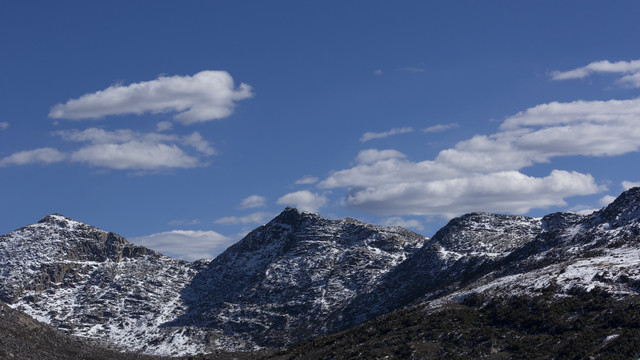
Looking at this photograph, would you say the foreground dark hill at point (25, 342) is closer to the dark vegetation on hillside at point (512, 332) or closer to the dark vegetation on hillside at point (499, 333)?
the dark vegetation on hillside at point (499, 333)

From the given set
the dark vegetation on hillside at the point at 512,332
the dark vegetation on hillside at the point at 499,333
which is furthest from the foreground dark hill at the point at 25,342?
the dark vegetation on hillside at the point at 512,332

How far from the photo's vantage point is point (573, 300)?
126438mm

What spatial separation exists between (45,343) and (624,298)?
142m

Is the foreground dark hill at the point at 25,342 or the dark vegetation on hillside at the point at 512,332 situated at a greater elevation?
the foreground dark hill at the point at 25,342

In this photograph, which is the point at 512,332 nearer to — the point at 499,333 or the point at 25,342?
the point at 499,333

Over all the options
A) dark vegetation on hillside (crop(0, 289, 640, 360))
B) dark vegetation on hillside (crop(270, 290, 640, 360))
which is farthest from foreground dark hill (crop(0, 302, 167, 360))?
dark vegetation on hillside (crop(270, 290, 640, 360))

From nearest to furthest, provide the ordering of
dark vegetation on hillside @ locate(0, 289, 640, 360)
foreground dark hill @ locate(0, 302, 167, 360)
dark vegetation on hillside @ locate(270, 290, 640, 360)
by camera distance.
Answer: dark vegetation on hillside @ locate(270, 290, 640, 360), dark vegetation on hillside @ locate(0, 289, 640, 360), foreground dark hill @ locate(0, 302, 167, 360)

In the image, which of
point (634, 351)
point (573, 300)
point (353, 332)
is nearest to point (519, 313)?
point (573, 300)

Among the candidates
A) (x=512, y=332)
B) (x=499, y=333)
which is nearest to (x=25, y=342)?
(x=499, y=333)

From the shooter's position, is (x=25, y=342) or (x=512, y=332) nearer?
(x=512, y=332)

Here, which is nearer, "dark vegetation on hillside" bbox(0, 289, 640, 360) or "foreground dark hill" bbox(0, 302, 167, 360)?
"dark vegetation on hillside" bbox(0, 289, 640, 360)

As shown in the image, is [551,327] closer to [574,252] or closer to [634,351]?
[634,351]

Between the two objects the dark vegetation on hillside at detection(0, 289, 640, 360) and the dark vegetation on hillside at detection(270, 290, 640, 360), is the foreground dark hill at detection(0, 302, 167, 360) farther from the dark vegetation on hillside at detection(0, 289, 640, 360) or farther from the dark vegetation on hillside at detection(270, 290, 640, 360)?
the dark vegetation on hillside at detection(270, 290, 640, 360)

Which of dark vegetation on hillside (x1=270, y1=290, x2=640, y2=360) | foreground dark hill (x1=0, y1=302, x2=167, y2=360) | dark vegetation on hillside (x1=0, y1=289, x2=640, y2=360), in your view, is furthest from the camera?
foreground dark hill (x1=0, y1=302, x2=167, y2=360)
